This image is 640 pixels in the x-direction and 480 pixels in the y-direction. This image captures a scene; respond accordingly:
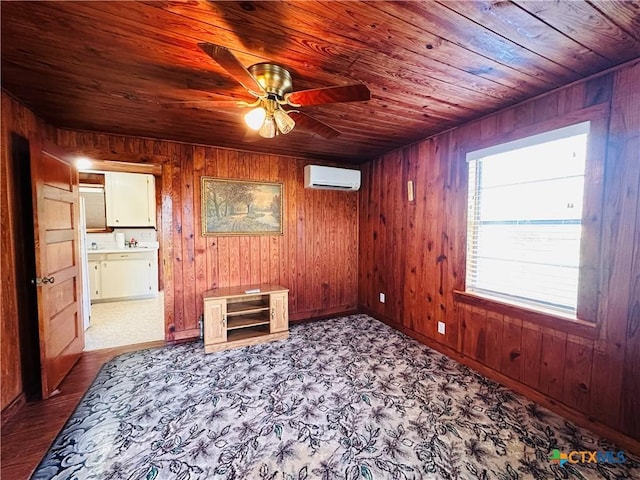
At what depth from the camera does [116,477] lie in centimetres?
146

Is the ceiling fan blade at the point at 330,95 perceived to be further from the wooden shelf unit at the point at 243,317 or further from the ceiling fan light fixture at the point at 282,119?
the wooden shelf unit at the point at 243,317

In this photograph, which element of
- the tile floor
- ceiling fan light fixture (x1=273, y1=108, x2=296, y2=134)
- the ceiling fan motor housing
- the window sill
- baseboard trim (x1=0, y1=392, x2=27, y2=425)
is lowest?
the tile floor

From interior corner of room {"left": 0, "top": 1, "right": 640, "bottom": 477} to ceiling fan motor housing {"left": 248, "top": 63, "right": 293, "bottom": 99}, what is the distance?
0.01 metres

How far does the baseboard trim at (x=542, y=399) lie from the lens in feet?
5.41

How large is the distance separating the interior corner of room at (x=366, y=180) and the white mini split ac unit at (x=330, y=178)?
0.11ft

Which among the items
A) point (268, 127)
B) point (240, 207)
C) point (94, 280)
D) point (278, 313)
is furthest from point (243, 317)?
point (94, 280)

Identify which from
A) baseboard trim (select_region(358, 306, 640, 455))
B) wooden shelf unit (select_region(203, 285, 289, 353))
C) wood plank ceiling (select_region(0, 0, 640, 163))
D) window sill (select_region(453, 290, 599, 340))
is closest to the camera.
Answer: wood plank ceiling (select_region(0, 0, 640, 163))

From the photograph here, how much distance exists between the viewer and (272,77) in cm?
166

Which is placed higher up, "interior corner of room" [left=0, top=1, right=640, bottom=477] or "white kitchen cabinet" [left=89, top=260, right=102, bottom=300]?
"interior corner of room" [left=0, top=1, right=640, bottom=477]

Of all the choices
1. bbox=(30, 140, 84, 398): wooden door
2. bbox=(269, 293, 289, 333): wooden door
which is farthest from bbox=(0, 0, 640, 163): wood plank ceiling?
bbox=(269, 293, 289, 333): wooden door

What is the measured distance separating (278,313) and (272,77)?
98.5 inches

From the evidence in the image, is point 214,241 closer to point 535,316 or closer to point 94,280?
point 94,280

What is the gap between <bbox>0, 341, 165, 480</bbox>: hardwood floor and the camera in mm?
1544

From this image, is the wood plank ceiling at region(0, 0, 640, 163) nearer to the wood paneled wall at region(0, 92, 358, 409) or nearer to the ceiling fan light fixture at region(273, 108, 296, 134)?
the ceiling fan light fixture at region(273, 108, 296, 134)
